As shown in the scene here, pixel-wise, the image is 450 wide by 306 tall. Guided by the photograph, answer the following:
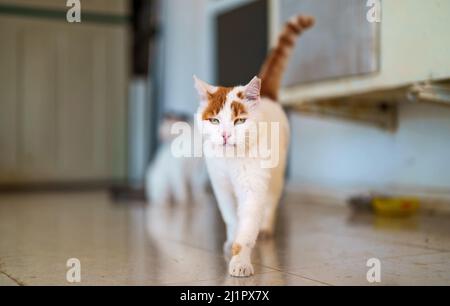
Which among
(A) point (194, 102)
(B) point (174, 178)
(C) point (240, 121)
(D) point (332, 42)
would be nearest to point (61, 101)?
(A) point (194, 102)

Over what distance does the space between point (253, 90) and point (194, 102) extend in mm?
2922

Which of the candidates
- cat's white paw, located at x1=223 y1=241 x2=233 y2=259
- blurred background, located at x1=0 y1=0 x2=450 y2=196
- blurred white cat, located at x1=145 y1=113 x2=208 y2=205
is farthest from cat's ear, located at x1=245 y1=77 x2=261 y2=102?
blurred white cat, located at x1=145 y1=113 x2=208 y2=205

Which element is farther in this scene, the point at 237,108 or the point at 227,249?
the point at 227,249

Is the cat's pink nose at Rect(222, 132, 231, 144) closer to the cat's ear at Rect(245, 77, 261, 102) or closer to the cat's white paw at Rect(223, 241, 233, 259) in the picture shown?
the cat's ear at Rect(245, 77, 261, 102)

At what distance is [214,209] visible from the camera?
2.65 meters

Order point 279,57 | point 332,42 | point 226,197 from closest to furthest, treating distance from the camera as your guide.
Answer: point 226,197 → point 279,57 → point 332,42

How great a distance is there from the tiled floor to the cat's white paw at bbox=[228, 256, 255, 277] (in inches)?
0.7

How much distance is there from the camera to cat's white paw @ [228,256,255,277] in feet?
3.85

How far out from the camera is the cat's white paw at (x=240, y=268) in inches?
46.3

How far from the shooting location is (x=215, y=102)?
3.87ft

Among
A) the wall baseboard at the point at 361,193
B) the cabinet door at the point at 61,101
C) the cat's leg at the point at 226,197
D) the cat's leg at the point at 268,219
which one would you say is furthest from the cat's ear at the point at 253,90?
the cabinet door at the point at 61,101

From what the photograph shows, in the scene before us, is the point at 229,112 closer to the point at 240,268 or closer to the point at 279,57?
the point at 240,268
